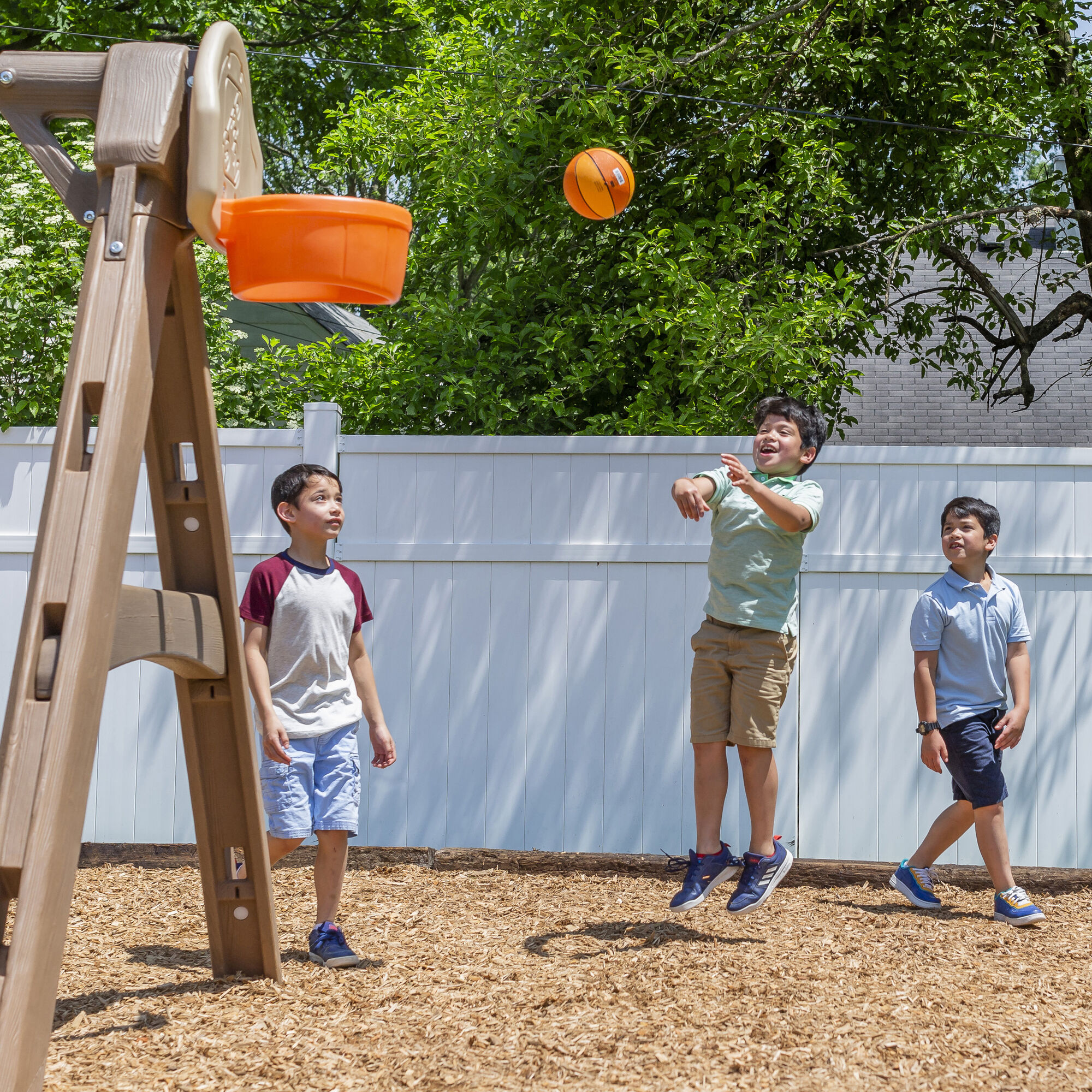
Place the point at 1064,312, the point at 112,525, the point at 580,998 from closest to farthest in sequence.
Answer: the point at 112,525
the point at 580,998
the point at 1064,312

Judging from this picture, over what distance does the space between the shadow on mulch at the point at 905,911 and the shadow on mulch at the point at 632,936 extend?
25.7 inches

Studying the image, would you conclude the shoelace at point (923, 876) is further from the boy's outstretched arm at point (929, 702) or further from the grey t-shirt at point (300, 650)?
the grey t-shirt at point (300, 650)

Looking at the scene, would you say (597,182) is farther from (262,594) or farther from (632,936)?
(632,936)

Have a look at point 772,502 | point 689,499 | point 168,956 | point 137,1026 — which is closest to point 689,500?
point 689,499

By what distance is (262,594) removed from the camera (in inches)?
124

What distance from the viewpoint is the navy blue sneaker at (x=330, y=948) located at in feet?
9.91

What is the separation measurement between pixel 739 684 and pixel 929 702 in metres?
0.81

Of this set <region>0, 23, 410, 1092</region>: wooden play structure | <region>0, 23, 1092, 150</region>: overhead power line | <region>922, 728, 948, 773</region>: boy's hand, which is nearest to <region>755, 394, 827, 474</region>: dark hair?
<region>922, 728, 948, 773</region>: boy's hand

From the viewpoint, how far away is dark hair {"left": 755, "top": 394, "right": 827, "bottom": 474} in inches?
134

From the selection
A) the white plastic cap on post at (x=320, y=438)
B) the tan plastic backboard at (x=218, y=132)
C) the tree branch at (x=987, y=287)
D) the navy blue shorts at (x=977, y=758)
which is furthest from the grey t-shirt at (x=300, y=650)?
the tree branch at (x=987, y=287)

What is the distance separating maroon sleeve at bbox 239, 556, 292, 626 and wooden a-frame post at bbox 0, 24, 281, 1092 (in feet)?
1.84

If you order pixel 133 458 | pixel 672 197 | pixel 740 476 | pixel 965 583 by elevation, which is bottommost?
pixel 133 458

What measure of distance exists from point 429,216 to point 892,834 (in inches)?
158

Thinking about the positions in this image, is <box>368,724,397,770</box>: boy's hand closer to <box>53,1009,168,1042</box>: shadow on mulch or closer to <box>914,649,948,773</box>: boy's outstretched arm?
<box>53,1009,168,1042</box>: shadow on mulch
